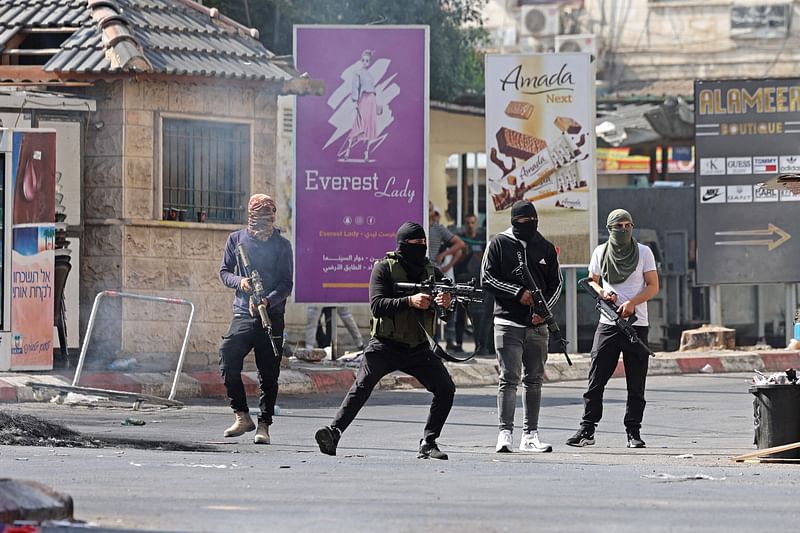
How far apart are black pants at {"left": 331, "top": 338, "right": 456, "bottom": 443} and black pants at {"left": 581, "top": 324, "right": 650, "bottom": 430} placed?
1.54 m

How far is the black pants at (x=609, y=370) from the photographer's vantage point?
11.7 meters

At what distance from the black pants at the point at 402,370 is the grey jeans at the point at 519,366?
0.64 meters

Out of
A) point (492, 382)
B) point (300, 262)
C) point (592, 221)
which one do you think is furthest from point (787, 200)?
point (300, 262)

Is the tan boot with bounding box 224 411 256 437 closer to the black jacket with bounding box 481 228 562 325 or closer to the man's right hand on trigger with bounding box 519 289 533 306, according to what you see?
the black jacket with bounding box 481 228 562 325

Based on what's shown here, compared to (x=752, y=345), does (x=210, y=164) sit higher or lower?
higher

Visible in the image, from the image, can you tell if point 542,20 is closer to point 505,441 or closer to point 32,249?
point 32,249

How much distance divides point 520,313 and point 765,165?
999cm

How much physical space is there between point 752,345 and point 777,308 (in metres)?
0.80

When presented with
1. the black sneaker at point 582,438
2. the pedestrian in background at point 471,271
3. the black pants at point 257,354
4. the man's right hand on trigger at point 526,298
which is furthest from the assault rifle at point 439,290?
the pedestrian in background at point 471,271

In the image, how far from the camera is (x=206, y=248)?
16.9m

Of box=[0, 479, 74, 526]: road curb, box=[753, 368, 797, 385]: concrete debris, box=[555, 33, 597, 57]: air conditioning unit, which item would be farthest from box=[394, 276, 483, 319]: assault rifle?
box=[555, 33, 597, 57]: air conditioning unit

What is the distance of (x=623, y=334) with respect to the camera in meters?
11.6

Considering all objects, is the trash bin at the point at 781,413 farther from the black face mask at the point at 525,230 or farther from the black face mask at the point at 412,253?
the black face mask at the point at 412,253

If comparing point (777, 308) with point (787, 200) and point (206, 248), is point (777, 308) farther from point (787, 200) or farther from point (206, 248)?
point (206, 248)
